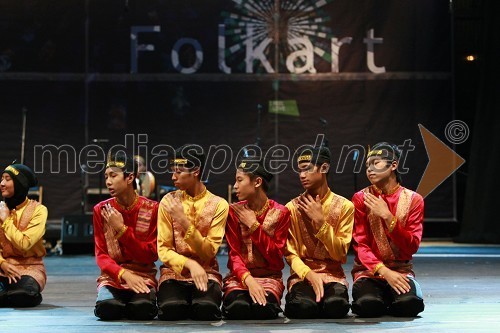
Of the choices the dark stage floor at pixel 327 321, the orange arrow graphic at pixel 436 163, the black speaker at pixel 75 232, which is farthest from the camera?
the orange arrow graphic at pixel 436 163

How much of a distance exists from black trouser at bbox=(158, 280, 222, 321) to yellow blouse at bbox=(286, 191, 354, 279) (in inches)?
17.1

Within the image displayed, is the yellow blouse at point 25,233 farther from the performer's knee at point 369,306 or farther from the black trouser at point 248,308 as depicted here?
the performer's knee at point 369,306

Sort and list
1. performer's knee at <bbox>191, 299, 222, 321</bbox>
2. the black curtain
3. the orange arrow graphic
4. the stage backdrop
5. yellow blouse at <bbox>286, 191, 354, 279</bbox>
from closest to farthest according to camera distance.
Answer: performer's knee at <bbox>191, 299, 222, 321</bbox>, yellow blouse at <bbox>286, 191, 354, 279</bbox>, the black curtain, the orange arrow graphic, the stage backdrop

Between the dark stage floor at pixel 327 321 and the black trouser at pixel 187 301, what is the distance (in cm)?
7

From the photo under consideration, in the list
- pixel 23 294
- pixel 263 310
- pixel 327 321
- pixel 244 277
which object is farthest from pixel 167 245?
pixel 23 294

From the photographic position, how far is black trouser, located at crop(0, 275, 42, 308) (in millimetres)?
4812

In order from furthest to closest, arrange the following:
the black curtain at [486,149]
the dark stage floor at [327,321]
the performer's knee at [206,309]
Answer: the black curtain at [486,149]
the performer's knee at [206,309]
the dark stage floor at [327,321]

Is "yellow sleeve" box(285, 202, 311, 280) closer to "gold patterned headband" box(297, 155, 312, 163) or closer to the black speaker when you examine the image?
"gold patterned headband" box(297, 155, 312, 163)

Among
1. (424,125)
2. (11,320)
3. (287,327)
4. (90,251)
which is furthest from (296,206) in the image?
(424,125)

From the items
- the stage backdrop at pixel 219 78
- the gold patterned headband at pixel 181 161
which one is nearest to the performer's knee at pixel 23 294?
the gold patterned headband at pixel 181 161

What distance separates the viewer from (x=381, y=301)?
4348mm

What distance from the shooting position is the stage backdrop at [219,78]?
960 cm

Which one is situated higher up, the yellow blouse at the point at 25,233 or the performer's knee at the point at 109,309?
the yellow blouse at the point at 25,233

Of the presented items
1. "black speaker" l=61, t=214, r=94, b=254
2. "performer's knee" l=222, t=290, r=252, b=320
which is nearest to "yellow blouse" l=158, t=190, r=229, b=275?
"performer's knee" l=222, t=290, r=252, b=320
